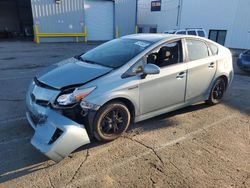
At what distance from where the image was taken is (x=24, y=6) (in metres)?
30.8

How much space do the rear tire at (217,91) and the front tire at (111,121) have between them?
2.40 meters

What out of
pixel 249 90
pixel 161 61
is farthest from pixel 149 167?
pixel 249 90

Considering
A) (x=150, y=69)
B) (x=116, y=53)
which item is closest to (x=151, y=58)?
(x=150, y=69)

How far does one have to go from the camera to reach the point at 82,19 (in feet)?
73.0

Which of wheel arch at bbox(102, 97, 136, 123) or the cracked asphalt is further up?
wheel arch at bbox(102, 97, 136, 123)

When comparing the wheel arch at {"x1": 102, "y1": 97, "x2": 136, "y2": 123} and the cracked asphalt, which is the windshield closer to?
the wheel arch at {"x1": 102, "y1": 97, "x2": 136, "y2": 123}

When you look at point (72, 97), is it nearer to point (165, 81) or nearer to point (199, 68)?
point (165, 81)

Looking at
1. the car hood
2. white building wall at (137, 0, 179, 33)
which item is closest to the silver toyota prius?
the car hood

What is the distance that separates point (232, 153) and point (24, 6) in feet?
112

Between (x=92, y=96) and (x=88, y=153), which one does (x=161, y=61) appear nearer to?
(x=92, y=96)

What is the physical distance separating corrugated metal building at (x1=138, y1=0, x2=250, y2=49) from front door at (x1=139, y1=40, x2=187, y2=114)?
60.3ft

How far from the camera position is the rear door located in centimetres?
437

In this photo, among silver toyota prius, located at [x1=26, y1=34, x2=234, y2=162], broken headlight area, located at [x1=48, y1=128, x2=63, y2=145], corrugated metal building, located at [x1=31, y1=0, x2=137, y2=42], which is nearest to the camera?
broken headlight area, located at [x1=48, y1=128, x2=63, y2=145]

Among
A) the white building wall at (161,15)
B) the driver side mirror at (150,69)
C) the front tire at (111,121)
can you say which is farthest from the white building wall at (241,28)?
the front tire at (111,121)
